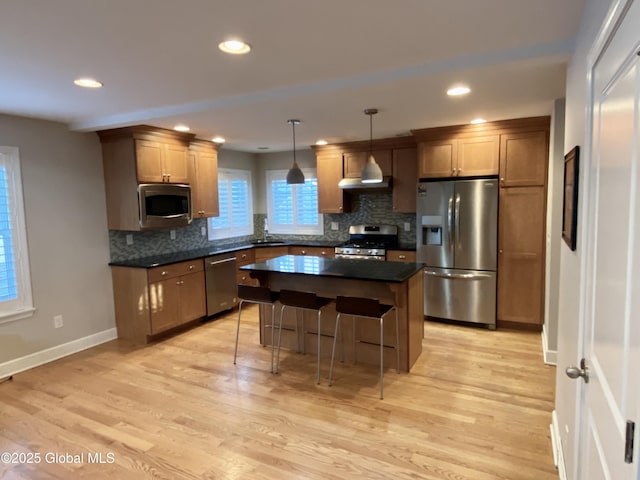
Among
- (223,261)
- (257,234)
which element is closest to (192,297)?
(223,261)

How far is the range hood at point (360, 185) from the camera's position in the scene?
5172mm

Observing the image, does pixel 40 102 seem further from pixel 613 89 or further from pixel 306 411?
pixel 613 89

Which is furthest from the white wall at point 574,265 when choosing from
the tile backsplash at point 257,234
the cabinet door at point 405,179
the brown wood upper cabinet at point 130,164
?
the brown wood upper cabinet at point 130,164

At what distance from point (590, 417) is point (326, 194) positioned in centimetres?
466

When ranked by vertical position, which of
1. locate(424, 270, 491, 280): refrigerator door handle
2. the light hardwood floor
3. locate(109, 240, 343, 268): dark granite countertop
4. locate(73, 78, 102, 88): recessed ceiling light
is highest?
locate(73, 78, 102, 88): recessed ceiling light

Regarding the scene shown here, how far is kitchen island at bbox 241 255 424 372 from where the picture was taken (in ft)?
11.2

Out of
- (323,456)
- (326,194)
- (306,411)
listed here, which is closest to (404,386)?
(306,411)

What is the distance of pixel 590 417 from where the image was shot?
1382mm

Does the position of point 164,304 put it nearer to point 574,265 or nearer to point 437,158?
point 437,158

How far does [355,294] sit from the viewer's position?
12.0 feet

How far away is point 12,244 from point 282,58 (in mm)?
3132

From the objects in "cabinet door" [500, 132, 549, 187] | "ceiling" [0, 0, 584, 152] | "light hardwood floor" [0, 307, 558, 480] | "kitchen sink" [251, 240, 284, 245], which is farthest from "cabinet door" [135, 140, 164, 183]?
"cabinet door" [500, 132, 549, 187]

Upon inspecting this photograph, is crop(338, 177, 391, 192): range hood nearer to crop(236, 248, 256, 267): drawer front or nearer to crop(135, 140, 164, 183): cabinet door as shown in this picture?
crop(236, 248, 256, 267): drawer front

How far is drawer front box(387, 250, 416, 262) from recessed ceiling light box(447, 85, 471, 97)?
2367 mm
